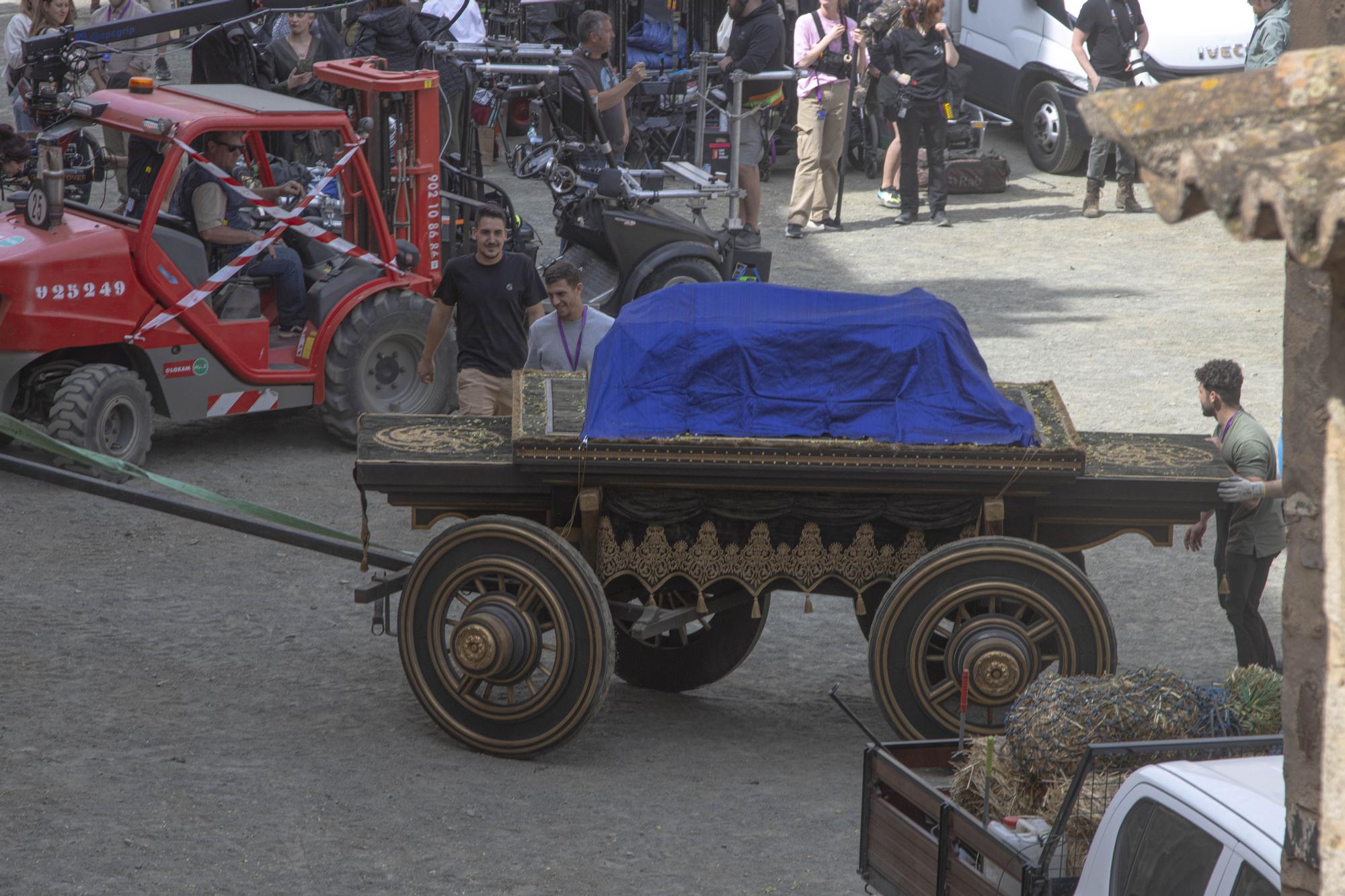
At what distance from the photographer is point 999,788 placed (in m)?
5.15

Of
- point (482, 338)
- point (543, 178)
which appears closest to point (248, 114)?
point (482, 338)

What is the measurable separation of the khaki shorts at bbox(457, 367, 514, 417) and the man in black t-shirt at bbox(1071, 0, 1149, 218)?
948 centimetres

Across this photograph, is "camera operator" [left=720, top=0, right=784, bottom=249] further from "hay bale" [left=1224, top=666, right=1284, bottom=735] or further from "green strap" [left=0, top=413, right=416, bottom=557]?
"hay bale" [left=1224, top=666, right=1284, bottom=735]

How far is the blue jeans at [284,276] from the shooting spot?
10250 millimetres

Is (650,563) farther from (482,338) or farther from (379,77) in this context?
(379,77)

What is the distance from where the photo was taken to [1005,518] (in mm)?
6547

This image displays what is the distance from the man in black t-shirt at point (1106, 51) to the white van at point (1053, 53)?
45 cm

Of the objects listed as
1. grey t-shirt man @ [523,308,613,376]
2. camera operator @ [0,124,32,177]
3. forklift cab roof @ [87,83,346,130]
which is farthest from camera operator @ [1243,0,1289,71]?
camera operator @ [0,124,32,177]

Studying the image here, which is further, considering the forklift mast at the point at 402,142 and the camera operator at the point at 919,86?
the camera operator at the point at 919,86

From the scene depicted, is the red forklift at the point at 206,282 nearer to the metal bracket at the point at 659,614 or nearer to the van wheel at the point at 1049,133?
the metal bracket at the point at 659,614

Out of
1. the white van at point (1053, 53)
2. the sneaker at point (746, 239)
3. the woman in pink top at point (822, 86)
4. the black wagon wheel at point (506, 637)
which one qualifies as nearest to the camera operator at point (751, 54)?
the woman in pink top at point (822, 86)

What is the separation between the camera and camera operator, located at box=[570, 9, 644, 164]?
45.6 ft

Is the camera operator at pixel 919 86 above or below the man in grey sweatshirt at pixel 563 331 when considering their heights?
above

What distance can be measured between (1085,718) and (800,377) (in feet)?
6.36
